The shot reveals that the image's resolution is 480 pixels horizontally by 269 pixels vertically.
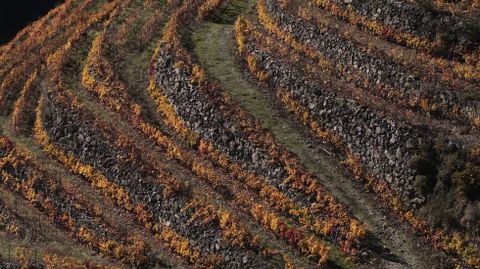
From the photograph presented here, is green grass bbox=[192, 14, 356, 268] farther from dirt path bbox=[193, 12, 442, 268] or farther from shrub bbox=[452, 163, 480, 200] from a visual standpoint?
shrub bbox=[452, 163, 480, 200]

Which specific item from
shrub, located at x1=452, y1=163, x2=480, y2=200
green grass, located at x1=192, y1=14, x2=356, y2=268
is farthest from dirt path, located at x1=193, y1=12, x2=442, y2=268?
shrub, located at x1=452, y1=163, x2=480, y2=200

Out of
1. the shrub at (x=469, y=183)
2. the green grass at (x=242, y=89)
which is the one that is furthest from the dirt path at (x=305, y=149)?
the shrub at (x=469, y=183)

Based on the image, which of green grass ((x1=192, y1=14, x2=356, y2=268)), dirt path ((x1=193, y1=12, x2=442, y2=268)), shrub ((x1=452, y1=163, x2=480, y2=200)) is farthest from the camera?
green grass ((x1=192, y1=14, x2=356, y2=268))

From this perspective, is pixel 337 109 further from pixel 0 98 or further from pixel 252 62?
pixel 0 98

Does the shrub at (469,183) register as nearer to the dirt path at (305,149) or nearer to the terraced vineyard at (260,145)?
the terraced vineyard at (260,145)

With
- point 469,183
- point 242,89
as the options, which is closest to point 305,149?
point 242,89

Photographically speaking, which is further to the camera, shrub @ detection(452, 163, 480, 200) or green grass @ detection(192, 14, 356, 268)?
green grass @ detection(192, 14, 356, 268)

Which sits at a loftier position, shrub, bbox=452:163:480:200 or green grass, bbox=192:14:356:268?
green grass, bbox=192:14:356:268
